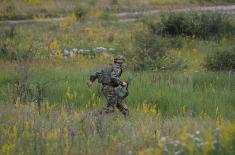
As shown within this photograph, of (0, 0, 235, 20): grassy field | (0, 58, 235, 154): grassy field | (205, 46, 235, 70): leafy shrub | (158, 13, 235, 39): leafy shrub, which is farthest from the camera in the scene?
(0, 0, 235, 20): grassy field

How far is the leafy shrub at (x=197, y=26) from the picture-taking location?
21.5 metres

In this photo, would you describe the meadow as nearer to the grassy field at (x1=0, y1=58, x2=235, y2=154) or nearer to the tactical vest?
the grassy field at (x1=0, y1=58, x2=235, y2=154)

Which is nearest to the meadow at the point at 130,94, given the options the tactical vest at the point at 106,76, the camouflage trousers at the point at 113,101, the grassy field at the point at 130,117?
the grassy field at the point at 130,117

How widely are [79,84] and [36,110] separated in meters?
2.87

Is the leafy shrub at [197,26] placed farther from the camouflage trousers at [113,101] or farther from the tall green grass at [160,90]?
the camouflage trousers at [113,101]

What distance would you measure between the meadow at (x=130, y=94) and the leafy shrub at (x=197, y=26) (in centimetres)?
4

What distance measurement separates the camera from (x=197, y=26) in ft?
70.1

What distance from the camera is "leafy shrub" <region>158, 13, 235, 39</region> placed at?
21.5 m

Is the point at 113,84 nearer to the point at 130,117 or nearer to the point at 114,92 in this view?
the point at 114,92

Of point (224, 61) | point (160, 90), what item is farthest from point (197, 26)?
point (160, 90)

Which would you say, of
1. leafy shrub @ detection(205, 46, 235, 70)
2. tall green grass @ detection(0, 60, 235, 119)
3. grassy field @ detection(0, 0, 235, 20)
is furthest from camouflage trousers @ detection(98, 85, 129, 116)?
grassy field @ detection(0, 0, 235, 20)

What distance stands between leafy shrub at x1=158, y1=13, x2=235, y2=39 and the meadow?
0.04 m

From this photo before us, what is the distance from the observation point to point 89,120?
27.7ft

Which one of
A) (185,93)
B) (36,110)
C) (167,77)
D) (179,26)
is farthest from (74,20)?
(36,110)
